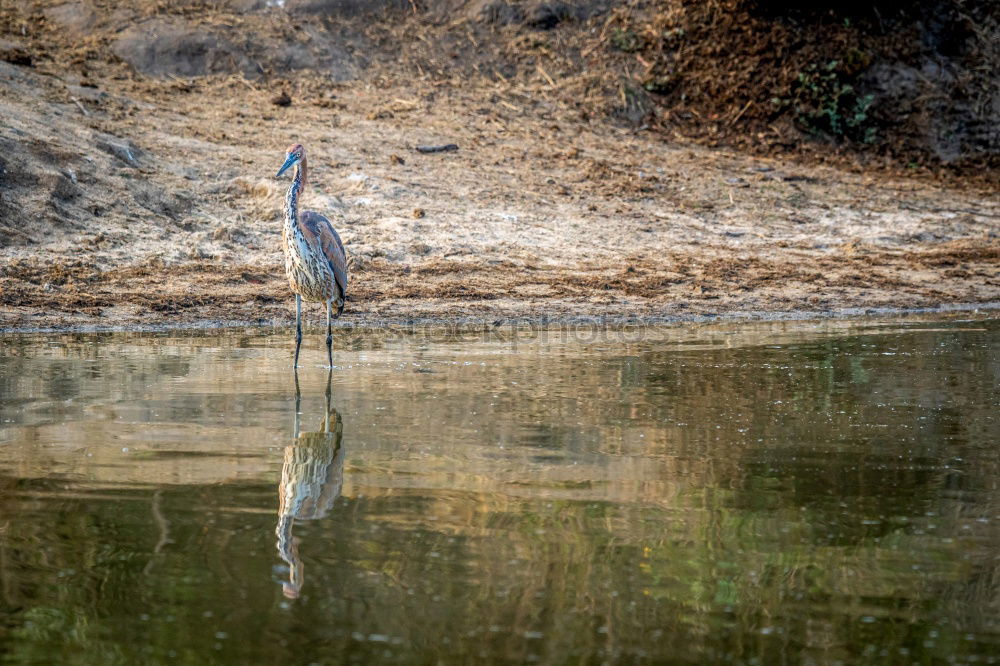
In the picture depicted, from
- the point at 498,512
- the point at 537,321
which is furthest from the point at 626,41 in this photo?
the point at 498,512

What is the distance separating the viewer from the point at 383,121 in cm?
1670

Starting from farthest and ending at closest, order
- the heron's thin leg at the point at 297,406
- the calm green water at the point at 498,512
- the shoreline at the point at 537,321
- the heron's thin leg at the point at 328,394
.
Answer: the shoreline at the point at 537,321
the heron's thin leg at the point at 328,394
the heron's thin leg at the point at 297,406
the calm green water at the point at 498,512

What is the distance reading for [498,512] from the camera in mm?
5207

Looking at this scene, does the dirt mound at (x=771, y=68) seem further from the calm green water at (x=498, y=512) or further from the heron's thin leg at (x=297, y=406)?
the heron's thin leg at (x=297, y=406)

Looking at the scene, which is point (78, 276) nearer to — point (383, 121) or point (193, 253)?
point (193, 253)

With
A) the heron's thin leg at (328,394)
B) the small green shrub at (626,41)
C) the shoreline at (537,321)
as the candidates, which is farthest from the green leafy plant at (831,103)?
the heron's thin leg at (328,394)

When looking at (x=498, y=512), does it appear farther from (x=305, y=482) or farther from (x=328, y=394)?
(x=328, y=394)

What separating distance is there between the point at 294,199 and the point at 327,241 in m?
0.47

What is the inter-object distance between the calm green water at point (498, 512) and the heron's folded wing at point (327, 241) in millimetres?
1030

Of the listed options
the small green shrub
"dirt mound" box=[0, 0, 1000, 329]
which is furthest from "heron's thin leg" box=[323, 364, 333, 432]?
the small green shrub

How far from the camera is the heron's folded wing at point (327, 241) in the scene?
31.6ft

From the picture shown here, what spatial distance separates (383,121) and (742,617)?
13.4 metres

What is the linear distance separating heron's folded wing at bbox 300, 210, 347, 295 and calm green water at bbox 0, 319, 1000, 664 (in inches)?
40.6

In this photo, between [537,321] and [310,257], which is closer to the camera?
[310,257]
